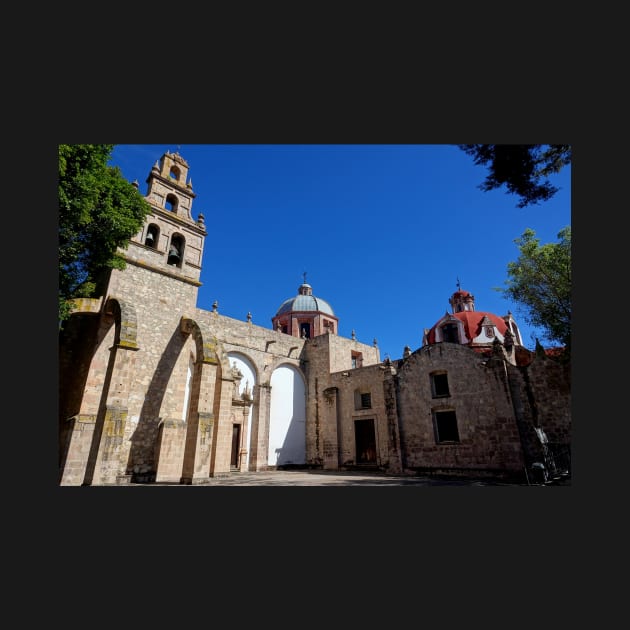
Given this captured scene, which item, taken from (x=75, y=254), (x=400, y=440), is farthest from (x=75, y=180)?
(x=400, y=440)

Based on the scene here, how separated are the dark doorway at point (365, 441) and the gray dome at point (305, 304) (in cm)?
1197

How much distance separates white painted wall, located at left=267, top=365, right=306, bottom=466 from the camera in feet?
64.9

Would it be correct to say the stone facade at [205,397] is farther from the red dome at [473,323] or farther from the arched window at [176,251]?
the red dome at [473,323]

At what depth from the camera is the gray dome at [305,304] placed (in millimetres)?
29077

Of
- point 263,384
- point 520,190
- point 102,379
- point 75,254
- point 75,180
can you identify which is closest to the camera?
point 520,190

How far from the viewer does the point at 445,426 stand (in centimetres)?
1486

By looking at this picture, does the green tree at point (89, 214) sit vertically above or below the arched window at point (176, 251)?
below

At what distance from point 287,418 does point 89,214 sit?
15286 mm

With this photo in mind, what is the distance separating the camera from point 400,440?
1587 cm

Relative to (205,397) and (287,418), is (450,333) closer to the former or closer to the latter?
(287,418)

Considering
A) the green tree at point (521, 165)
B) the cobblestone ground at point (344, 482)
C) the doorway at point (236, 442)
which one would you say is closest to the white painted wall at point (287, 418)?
the doorway at point (236, 442)

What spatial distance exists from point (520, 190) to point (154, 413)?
13.0 m

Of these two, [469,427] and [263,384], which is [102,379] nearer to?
[263,384]

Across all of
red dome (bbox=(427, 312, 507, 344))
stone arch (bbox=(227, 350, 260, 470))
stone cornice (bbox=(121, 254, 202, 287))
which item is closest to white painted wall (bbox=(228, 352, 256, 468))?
stone arch (bbox=(227, 350, 260, 470))
